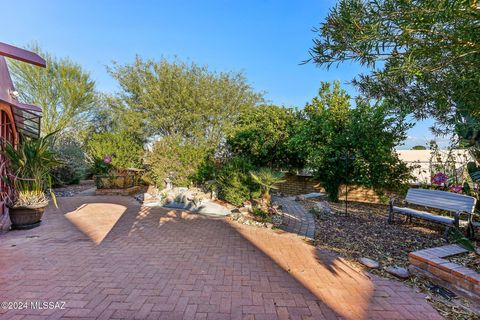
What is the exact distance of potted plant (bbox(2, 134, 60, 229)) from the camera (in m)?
4.62

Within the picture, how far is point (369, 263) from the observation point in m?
3.30

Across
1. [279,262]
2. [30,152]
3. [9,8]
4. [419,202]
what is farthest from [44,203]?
[419,202]

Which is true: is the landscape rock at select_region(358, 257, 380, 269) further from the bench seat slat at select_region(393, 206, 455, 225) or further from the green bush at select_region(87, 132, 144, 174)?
the green bush at select_region(87, 132, 144, 174)

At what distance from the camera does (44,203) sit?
4918 mm

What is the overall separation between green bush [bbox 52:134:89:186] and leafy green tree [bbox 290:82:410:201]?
10655mm

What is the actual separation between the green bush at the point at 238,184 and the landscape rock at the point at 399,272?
3.59 m

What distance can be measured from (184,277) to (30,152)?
4227 millimetres

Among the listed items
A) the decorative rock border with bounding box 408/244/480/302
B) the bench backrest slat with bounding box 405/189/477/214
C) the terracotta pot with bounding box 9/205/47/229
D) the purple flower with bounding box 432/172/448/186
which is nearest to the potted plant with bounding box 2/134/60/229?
the terracotta pot with bounding box 9/205/47/229

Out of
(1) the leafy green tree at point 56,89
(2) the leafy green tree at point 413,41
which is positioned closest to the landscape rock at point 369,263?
(2) the leafy green tree at point 413,41

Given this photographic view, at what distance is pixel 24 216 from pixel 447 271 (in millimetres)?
6844

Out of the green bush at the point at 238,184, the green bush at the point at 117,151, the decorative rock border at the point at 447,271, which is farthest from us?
the green bush at the point at 117,151

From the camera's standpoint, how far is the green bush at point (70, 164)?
11.1 metres

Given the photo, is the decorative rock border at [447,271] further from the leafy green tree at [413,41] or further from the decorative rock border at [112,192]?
the decorative rock border at [112,192]

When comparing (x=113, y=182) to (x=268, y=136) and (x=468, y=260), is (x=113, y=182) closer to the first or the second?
(x=268, y=136)
